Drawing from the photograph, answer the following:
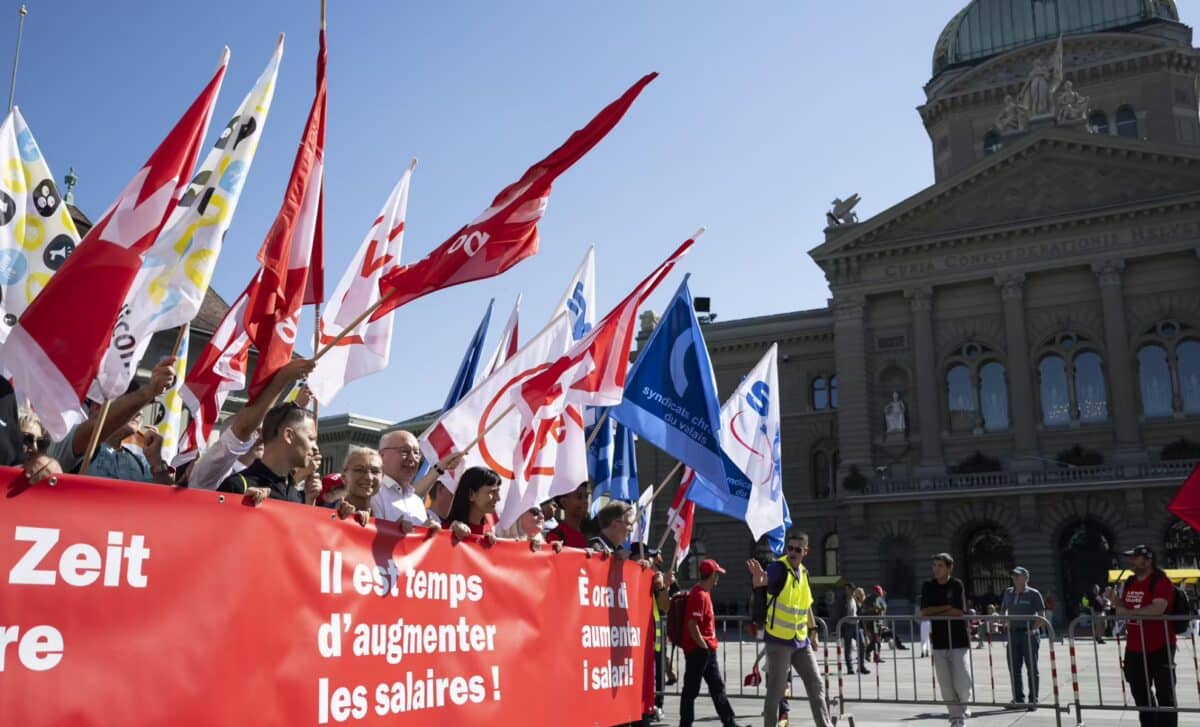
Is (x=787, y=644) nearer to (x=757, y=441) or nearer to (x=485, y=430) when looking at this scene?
(x=757, y=441)

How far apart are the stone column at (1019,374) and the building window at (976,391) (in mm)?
655

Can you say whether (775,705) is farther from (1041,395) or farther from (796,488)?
(796,488)

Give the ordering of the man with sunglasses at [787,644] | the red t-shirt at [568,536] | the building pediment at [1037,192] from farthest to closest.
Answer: the building pediment at [1037,192] → the man with sunglasses at [787,644] → the red t-shirt at [568,536]

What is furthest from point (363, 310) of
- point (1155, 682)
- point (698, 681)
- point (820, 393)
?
point (820, 393)

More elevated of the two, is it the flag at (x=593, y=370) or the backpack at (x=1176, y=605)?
the flag at (x=593, y=370)

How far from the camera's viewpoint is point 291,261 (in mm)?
6688

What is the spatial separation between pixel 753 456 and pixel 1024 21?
54764 millimetres

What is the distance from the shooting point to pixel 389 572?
5.06m

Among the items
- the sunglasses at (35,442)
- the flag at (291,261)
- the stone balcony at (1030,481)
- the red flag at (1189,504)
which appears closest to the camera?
the sunglasses at (35,442)

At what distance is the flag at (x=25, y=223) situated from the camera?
7.84 meters

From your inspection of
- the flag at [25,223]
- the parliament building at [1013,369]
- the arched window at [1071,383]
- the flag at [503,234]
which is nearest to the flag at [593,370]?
the flag at [503,234]

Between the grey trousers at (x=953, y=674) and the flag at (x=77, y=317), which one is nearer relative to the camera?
the flag at (x=77, y=317)

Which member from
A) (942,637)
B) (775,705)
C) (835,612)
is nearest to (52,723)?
(775,705)

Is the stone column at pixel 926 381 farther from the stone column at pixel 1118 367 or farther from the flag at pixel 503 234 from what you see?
the flag at pixel 503 234
